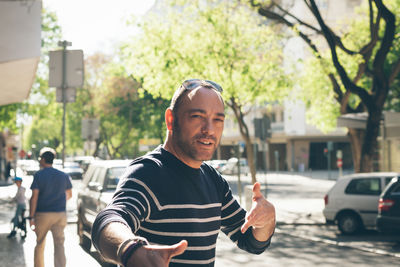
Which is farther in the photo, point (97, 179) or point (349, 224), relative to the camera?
point (349, 224)

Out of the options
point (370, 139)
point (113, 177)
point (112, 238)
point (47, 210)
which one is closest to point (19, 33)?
point (47, 210)

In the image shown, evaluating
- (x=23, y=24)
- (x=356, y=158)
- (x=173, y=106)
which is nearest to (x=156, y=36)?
(x=356, y=158)

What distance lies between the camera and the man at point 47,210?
717 centimetres

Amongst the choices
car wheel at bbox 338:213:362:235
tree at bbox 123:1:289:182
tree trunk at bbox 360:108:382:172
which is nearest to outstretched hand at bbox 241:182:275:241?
car wheel at bbox 338:213:362:235

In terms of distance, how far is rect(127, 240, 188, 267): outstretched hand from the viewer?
5.19 ft

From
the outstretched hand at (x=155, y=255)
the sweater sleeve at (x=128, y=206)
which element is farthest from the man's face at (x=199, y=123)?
the outstretched hand at (x=155, y=255)

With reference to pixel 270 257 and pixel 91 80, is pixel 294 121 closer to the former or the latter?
pixel 91 80

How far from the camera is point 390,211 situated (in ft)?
37.7

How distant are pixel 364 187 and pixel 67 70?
714 cm

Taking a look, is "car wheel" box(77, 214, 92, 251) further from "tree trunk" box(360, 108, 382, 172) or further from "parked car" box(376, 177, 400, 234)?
"tree trunk" box(360, 108, 382, 172)

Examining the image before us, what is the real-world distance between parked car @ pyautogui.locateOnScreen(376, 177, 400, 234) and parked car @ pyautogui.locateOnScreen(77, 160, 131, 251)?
5.05 m

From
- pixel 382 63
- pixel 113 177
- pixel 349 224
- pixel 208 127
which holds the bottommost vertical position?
pixel 349 224

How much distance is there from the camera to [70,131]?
54.8m

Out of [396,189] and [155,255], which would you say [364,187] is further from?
[155,255]
